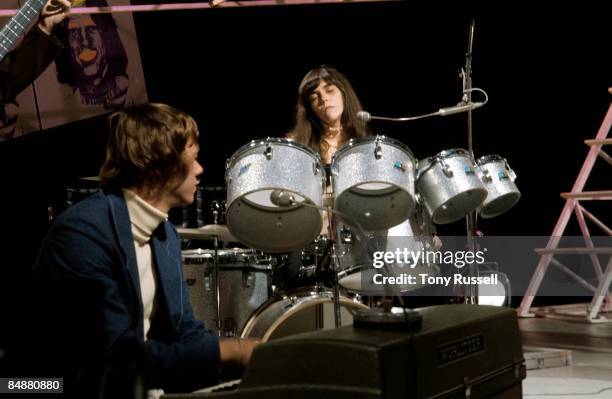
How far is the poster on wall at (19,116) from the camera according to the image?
444 cm

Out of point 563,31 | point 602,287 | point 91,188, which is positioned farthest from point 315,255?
point 563,31

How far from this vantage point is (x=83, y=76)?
4871 millimetres

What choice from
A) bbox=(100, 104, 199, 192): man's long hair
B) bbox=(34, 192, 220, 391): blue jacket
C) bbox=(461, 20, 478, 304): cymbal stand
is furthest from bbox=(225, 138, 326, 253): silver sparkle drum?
bbox=(461, 20, 478, 304): cymbal stand

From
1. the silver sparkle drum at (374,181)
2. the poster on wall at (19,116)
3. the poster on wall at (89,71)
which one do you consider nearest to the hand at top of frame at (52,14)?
the silver sparkle drum at (374,181)

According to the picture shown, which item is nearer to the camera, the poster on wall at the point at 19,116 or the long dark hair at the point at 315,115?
the long dark hair at the point at 315,115

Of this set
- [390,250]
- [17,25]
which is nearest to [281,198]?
[390,250]

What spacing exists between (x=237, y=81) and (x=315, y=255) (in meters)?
2.94

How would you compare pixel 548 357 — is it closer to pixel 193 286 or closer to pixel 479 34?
pixel 193 286

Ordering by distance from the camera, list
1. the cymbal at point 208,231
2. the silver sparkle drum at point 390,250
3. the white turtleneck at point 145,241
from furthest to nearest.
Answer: the cymbal at point 208,231 → the silver sparkle drum at point 390,250 → the white turtleneck at point 145,241

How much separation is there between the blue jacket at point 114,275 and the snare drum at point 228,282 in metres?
2.19

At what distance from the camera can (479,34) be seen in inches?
260

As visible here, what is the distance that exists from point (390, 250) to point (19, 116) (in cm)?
270

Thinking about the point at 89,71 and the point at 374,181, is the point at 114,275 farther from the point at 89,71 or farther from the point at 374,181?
the point at 89,71

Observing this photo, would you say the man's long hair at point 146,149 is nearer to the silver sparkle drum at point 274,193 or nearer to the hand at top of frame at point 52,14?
the silver sparkle drum at point 274,193
